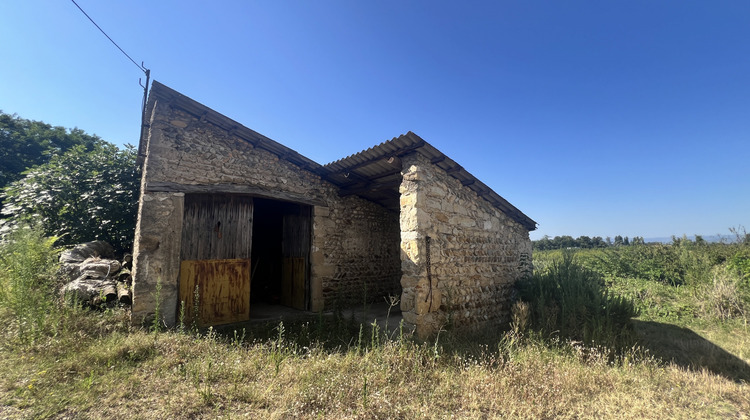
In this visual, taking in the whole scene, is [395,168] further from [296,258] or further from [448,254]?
[296,258]

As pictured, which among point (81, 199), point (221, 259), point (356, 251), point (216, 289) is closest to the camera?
point (216, 289)

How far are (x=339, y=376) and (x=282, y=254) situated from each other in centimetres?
486

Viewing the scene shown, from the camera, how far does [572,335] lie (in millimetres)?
4965

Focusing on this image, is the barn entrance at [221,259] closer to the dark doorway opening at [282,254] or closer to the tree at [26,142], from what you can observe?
the dark doorway opening at [282,254]

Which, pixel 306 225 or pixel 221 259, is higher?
pixel 306 225

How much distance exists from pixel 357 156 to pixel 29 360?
496 cm

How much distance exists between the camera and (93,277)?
5.44 m

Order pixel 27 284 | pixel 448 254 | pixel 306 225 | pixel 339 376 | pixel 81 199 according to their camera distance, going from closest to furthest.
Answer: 1. pixel 339 376
2. pixel 27 284
3. pixel 448 254
4. pixel 306 225
5. pixel 81 199

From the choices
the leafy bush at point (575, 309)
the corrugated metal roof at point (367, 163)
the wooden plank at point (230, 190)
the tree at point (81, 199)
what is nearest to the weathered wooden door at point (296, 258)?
the wooden plank at point (230, 190)

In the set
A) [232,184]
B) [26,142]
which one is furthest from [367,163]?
[26,142]

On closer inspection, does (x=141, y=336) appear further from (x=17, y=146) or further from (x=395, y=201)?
(x=17, y=146)

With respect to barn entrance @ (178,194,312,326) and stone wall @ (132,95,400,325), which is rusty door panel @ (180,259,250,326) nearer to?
barn entrance @ (178,194,312,326)

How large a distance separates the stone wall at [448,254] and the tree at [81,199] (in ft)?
25.0

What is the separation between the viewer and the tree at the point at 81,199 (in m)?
7.55
